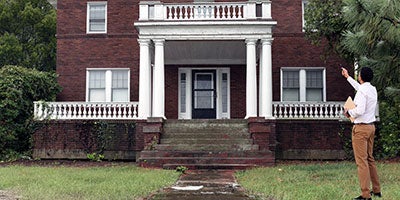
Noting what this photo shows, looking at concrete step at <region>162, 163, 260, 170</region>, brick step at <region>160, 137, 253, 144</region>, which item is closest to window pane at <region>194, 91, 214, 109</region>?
brick step at <region>160, 137, 253, 144</region>

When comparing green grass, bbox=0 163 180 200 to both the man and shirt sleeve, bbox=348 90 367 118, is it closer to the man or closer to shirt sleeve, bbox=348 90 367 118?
the man

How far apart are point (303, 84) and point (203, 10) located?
5.82 m

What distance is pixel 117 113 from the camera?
17.7 meters

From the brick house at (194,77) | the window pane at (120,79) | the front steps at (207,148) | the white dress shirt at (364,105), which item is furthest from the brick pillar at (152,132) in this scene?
the white dress shirt at (364,105)

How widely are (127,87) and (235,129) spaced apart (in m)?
6.23

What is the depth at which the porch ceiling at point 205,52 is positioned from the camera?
1699 centimetres

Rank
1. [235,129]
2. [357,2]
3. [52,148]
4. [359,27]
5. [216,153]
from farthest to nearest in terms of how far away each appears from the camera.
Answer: [52,148] < [235,129] < [216,153] < [359,27] < [357,2]

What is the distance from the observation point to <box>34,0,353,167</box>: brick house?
1563 cm

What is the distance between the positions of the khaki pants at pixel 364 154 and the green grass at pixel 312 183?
49cm

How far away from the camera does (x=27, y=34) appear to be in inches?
1245

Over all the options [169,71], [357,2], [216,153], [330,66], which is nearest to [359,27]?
[357,2]

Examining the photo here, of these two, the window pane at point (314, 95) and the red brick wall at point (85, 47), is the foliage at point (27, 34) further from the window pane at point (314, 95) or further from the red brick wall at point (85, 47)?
the window pane at point (314, 95)

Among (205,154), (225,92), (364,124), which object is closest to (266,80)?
(205,154)

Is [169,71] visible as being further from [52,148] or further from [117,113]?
[52,148]
